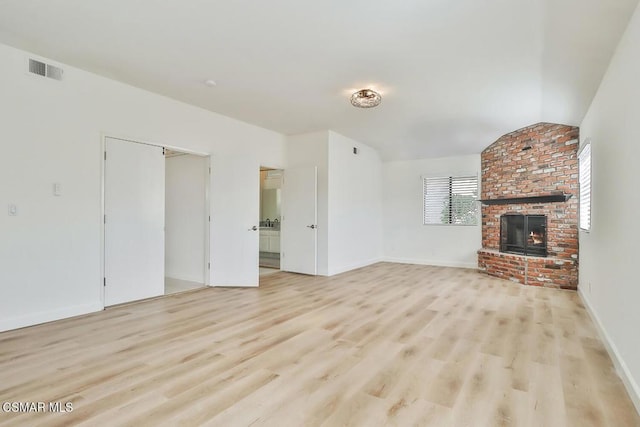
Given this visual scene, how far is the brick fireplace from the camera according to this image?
18.6ft

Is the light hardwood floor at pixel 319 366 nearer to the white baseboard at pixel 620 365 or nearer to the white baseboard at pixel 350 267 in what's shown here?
the white baseboard at pixel 620 365

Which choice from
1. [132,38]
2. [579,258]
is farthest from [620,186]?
[132,38]

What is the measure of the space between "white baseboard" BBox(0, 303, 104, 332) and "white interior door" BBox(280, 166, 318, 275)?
3.44 m

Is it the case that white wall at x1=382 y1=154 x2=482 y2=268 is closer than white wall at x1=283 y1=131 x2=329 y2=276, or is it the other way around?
white wall at x1=283 y1=131 x2=329 y2=276

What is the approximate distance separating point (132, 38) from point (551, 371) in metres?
4.57

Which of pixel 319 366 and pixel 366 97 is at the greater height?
pixel 366 97

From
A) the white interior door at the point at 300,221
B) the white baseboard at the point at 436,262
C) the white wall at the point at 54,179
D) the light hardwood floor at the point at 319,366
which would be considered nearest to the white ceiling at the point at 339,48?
the white wall at the point at 54,179

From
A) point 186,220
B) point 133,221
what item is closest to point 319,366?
point 133,221

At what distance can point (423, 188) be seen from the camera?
322 inches

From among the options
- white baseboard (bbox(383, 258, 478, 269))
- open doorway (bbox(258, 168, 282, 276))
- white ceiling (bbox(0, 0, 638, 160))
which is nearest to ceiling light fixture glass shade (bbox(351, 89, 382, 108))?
white ceiling (bbox(0, 0, 638, 160))

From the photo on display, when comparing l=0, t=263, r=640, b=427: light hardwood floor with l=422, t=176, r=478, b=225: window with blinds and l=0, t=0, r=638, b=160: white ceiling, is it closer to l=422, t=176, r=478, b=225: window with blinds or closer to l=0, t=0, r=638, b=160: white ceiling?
l=0, t=0, r=638, b=160: white ceiling

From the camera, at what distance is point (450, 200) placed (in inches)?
310

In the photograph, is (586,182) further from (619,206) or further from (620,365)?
(620,365)

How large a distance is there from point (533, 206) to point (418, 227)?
8.33 feet
